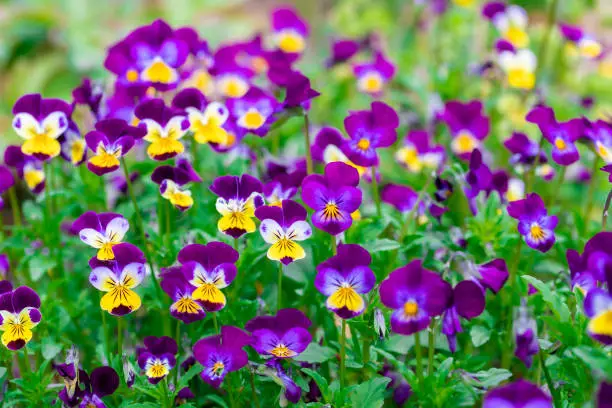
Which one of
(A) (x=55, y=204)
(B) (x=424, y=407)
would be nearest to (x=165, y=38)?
(A) (x=55, y=204)

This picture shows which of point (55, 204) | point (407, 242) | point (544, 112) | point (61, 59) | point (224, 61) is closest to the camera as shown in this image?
point (544, 112)

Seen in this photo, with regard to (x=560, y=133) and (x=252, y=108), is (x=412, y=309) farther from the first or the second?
(x=252, y=108)

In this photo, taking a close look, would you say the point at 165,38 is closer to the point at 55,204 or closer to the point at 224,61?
the point at 224,61

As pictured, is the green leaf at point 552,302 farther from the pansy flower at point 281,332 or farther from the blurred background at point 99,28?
the blurred background at point 99,28

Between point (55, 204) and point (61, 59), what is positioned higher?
point (55, 204)

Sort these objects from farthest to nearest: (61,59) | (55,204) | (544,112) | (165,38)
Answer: (61,59)
(55,204)
(165,38)
(544,112)

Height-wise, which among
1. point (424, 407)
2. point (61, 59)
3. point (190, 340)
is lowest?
point (61, 59)

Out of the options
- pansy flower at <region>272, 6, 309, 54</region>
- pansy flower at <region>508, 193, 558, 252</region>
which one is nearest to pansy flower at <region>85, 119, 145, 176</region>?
pansy flower at <region>508, 193, 558, 252</region>

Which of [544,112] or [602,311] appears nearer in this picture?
[602,311]
